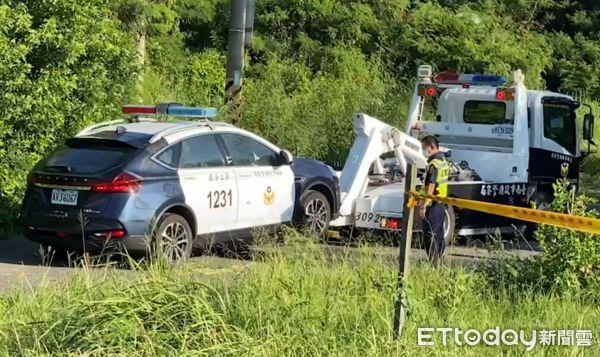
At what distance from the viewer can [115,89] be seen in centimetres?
1352

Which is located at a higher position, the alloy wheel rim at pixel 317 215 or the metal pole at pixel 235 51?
the metal pole at pixel 235 51

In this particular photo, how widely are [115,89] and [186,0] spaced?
13.9m

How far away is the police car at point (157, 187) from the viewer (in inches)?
370

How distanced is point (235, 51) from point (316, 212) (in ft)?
14.8

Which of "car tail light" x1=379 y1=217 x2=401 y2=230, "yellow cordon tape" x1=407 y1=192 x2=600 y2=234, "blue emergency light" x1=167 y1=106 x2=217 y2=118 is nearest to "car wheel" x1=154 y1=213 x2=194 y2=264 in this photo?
"blue emergency light" x1=167 y1=106 x2=217 y2=118

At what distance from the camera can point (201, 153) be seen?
10195mm

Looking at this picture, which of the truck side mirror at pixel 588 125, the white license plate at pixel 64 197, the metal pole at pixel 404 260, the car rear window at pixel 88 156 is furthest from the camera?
the truck side mirror at pixel 588 125

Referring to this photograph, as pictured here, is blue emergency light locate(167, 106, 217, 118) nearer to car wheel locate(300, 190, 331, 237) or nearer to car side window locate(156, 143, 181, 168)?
car side window locate(156, 143, 181, 168)

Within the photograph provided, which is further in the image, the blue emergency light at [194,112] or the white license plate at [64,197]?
the blue emergency light at [194,112]

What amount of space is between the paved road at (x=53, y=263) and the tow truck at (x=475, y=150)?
3.10ft

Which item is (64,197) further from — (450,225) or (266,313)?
(450,225)

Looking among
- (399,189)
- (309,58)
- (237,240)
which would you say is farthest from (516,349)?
(309,58)

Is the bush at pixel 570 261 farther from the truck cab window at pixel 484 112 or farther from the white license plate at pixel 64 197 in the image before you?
the truck cab window at pixel 484 112

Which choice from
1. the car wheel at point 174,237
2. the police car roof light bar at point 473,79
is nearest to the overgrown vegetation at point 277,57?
the car wheel at point 174,237
